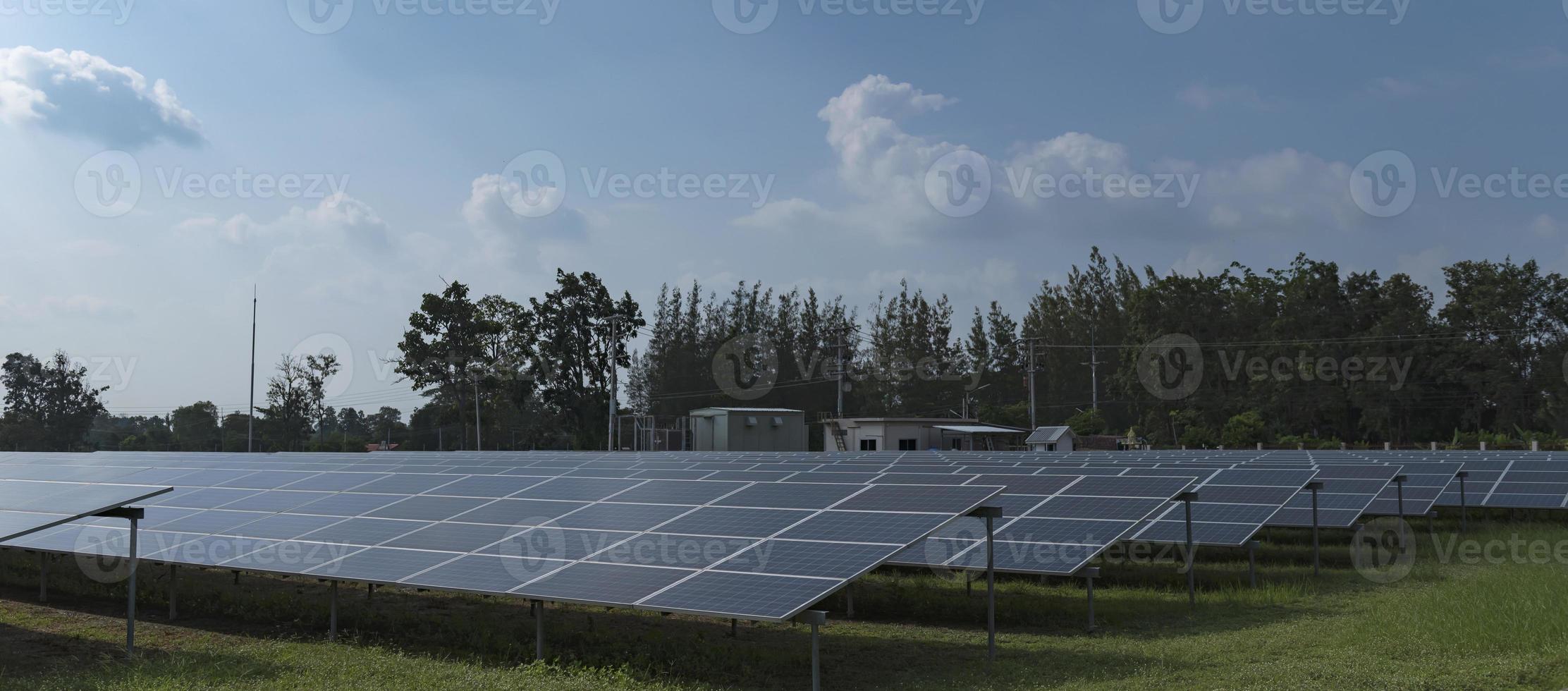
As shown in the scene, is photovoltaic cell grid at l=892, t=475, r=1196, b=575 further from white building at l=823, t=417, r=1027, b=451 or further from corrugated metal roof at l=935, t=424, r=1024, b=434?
corrugated metal roof at l=935, t=424, r=1024, b=434

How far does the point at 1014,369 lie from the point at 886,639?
7650cm

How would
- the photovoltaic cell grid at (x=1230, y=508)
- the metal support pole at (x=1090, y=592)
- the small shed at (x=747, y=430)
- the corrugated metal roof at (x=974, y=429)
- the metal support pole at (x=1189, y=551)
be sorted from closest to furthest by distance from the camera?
the metal support pole at (x=1090, y=592)
the metal support pole at (x=1189, y=551)
the photovoltaic cell grid at (x=1230, y=508)
the small shed at (x=747, y=430)
the corrugated metal roof at (x=974, y=429)

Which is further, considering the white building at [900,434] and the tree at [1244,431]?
the tree at [1244,431]

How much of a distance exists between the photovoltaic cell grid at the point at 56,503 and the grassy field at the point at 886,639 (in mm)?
1615

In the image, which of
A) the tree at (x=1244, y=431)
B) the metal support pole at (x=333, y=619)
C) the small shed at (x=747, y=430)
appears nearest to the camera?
the metal support pole at (x=333, y=619)

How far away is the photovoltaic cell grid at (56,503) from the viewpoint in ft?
38.2

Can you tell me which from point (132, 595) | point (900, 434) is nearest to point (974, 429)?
point (900, 434)

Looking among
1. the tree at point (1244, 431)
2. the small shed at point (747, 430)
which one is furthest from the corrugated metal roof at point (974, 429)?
the tree at point (1244, 431)

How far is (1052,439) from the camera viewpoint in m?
53.5

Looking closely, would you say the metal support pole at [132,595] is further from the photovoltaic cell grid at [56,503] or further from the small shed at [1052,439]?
the small shed at [1052,439]

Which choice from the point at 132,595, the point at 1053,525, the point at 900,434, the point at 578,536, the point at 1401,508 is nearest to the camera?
the point at 132,595

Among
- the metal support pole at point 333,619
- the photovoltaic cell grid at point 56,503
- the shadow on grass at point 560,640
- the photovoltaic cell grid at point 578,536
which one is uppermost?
the photovoltaic cell grid at point 56,503

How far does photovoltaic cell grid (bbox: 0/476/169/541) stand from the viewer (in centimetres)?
1163

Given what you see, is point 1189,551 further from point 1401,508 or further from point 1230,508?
point 1401,508
